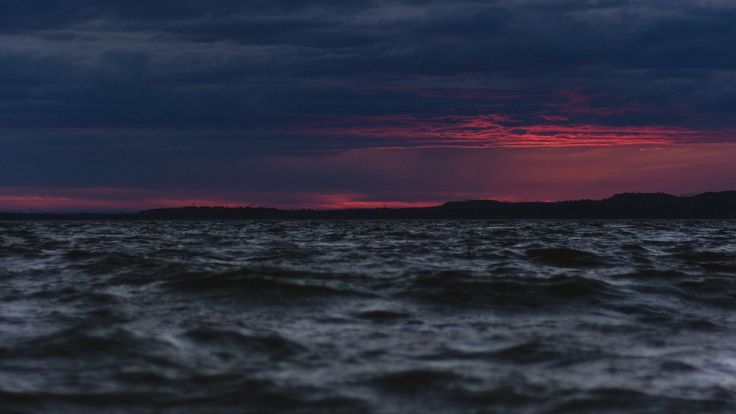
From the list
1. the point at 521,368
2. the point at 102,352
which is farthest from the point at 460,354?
the point at 102,352

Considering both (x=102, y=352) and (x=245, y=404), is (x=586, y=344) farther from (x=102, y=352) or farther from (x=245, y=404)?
(x=102, y=352)

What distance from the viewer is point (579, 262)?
2334cm

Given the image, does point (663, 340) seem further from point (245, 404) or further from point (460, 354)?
point (245, 404)

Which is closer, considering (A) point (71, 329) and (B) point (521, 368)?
(B) point (521, 368)

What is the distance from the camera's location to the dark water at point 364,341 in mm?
7668

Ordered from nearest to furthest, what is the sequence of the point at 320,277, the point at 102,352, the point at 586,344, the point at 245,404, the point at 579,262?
the point at 245,404
the point at 102,352
the point at 586,344
the point at 320,277
the point at 579,262

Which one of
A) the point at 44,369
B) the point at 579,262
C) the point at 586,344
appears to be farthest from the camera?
the point at 579,262

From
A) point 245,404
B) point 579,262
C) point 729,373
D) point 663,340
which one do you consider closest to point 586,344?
point 663,340

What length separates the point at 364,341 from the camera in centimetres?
1037

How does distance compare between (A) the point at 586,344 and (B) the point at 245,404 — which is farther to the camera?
(A) the point at 586,344

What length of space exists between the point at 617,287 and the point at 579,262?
21.6 feet

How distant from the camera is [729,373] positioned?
29.4 ft

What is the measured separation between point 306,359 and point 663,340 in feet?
15.8

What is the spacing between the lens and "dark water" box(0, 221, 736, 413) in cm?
767
